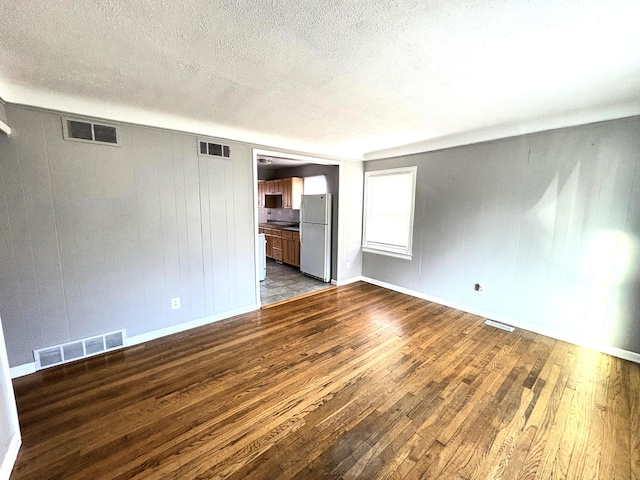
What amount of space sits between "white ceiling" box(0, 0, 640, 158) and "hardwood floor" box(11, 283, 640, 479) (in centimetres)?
242

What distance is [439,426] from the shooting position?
1785mm

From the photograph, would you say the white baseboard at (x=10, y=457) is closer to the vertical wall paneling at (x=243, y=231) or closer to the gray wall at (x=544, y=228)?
the vertical wall paneling at (x=243, y=231)

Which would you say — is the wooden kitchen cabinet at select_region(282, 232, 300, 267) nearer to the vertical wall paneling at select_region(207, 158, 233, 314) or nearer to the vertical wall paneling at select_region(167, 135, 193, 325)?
the vertical wall paneling at select_region(207, 158, 233, 314)

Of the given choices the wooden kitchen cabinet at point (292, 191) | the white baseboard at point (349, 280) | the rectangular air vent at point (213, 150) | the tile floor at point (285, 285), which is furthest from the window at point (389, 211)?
the rectangular air vent at point (213, 150)

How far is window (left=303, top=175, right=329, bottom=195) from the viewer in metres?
6.00

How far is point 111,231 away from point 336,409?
2692 mm

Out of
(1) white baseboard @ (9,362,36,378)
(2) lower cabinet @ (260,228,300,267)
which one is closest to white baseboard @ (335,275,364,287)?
(2) lower cabinet @ (260,228,300,267)

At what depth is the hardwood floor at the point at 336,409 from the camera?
151 centimetres

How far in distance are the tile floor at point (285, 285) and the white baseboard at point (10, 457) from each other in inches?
101

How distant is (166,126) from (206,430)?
287cm

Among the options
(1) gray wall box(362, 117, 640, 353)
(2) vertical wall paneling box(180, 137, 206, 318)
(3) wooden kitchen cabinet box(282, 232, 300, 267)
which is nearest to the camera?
(1) gray wall box(362, 117, 640, 353)

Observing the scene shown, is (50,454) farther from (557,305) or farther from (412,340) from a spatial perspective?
(557,305)

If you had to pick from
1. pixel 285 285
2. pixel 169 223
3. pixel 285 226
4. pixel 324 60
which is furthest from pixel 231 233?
pixel 285 226

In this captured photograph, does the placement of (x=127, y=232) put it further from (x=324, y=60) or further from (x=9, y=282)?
(x=324, y=60)
